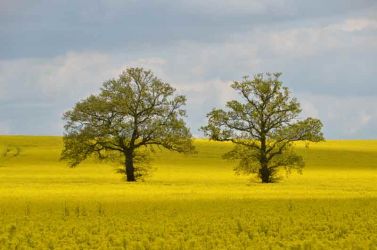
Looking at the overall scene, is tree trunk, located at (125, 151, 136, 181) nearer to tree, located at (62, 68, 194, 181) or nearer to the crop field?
tree, located at (62, 68, 194, 181)

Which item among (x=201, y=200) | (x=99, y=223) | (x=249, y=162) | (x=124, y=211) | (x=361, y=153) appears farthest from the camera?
(x=361, y=153)

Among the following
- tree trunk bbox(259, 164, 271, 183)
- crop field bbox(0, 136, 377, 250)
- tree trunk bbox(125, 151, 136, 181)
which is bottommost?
crop field bbox(0, 136, 377, 250)

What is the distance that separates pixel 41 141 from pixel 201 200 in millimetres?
88420

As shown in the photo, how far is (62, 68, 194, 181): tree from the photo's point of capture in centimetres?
5366

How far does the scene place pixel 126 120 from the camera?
54.0 metres

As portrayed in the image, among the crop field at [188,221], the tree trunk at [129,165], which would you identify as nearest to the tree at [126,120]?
the tree trunk at [129,165]

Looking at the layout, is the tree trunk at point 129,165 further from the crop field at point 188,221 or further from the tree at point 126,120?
the crop field at point 188,221

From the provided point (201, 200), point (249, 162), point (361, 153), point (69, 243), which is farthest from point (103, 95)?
point (361, 153)

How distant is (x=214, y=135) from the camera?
53.1m

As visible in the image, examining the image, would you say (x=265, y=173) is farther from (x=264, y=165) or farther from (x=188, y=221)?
(x=188, y=221)

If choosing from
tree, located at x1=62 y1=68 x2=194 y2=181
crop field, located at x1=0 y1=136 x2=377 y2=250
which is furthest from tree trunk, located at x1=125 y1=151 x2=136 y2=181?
crop field, located at x1=0 y1=136 x2=377 y2=250

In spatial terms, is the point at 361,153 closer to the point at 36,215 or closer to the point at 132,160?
the point at 132,160

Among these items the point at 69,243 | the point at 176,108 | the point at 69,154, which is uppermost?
the point at 176,108

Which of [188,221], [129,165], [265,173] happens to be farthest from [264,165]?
[188,221]
